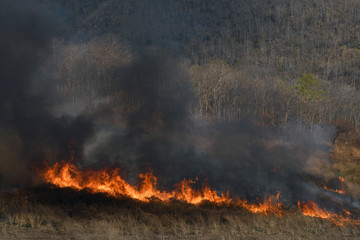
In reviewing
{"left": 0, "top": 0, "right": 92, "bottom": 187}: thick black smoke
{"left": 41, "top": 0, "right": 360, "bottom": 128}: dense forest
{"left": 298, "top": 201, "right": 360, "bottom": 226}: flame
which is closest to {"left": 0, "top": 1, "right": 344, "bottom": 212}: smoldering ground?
{"left": 0, "top": 0, "right": 92, "bottom": 187}: thick black smoke

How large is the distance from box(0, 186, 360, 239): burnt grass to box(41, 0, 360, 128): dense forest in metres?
12.7

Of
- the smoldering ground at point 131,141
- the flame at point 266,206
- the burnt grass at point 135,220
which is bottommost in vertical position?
the flame at point 266,206

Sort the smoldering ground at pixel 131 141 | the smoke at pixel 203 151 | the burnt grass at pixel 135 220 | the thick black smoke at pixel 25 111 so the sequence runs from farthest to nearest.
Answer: the thick black smoke at pixel 25 111 < the smoldering ground at pixel 131 141 < the smoke at pixel 203 151 < the burnt grass at pixel 135 220

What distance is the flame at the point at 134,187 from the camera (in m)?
16.2

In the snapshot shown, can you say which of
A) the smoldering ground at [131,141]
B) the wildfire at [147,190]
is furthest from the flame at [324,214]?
the smoldering ground at [131,141]

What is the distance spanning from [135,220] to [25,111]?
9.70 metres

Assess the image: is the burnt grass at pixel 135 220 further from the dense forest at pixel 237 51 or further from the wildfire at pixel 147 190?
the dense forest at pixel 237 51

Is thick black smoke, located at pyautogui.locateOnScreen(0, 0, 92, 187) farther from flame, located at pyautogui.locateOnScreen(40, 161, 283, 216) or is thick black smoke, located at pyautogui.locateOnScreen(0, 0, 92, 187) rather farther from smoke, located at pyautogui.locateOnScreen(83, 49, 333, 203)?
smoke, located at pyautogui.locateOnScreen(83, 49, 333, 203)

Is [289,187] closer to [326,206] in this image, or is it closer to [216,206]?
[326,206]

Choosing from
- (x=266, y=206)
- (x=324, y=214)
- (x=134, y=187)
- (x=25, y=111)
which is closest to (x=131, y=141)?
(x=134, y=187)

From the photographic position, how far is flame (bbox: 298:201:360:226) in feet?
48.5

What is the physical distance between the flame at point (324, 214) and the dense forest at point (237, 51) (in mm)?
15389

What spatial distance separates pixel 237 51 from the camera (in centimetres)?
9356

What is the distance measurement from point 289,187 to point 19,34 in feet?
58.9
